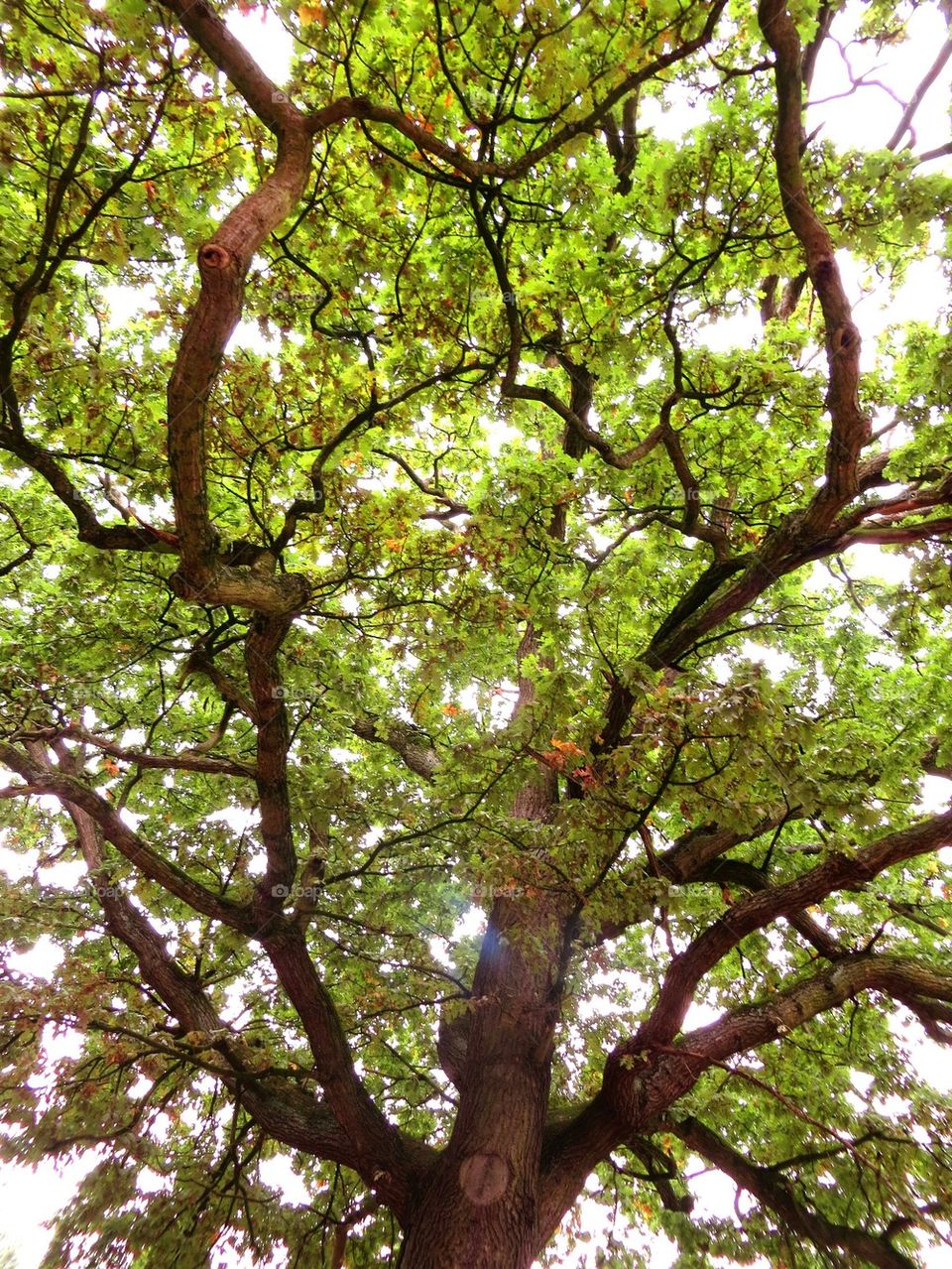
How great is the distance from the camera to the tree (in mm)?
3543

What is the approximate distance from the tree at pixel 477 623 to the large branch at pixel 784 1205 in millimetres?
24

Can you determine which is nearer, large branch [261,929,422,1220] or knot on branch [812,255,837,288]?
knot on branch [812,255,837,288]

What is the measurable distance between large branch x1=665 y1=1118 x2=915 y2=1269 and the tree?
0.02 metres

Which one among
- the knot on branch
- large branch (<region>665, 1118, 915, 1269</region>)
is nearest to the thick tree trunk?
large branch (<region>665, 1118, 915, 1269</region>)

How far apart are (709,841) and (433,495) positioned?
4259 mm

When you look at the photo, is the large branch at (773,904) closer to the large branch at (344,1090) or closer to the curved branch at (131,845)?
the large branch at (344,1090)

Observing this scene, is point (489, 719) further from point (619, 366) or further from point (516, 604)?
point (619, 366)

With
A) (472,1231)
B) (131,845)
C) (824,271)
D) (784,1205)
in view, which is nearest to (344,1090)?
(472,1231)

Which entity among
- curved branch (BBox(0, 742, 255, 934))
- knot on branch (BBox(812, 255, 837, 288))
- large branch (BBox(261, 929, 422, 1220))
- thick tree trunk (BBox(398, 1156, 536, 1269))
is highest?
knot on branch (BBox(812, 255, 837, 288))

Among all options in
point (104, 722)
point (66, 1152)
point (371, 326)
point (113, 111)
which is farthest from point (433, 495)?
point (66, 1152)

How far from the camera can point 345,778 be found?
538cm

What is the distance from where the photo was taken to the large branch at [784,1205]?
4066mm

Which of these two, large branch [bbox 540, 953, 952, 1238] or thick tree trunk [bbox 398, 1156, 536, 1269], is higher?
large branch [bbox 540, 953, 952, 1238]

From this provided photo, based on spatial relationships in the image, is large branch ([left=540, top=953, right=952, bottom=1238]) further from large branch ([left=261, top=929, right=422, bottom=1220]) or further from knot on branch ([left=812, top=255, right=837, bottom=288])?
knot on branch ([left=812, top=255, right=837, bottom=288])
